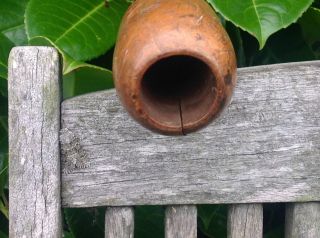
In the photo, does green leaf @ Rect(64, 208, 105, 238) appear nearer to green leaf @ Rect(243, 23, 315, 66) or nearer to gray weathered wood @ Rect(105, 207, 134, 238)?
gray weathered wood @ Rect(105, 207, 134, 238)

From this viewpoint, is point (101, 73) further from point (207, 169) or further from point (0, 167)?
point (0, 167)

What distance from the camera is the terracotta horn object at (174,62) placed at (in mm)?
623

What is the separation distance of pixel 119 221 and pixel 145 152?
0.11 metres

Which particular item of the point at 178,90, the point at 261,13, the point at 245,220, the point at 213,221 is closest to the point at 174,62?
the point at 178,90

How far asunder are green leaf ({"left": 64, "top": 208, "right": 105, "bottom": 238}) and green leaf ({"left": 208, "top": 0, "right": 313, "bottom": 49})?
47 cm

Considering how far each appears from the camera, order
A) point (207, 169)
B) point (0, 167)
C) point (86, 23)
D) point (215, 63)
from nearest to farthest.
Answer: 1. point (215, 63)
2. point (207, 169)
3. point (86, 23)
4. point (0, 167)

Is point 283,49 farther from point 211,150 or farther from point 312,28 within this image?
point 211,150

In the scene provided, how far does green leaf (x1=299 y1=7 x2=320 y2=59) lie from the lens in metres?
1.14

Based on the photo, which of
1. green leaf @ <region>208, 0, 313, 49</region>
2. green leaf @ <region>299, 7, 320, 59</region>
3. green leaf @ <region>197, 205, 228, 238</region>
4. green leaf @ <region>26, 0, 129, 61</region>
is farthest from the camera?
green leaf @ <region>197, 205, 228, 238</region>

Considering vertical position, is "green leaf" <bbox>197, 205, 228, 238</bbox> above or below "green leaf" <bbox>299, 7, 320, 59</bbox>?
Result: below

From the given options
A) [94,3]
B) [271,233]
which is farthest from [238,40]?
[271,233]

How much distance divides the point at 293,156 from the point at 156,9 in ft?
1.34

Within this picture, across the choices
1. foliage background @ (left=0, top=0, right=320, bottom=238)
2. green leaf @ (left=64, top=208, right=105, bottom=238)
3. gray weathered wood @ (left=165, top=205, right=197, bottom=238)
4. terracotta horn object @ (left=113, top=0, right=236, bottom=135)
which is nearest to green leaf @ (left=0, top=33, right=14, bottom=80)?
foliage background @ (left=0, top=0, right=320, bottom=238)

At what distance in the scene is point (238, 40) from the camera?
1169 millimetres
